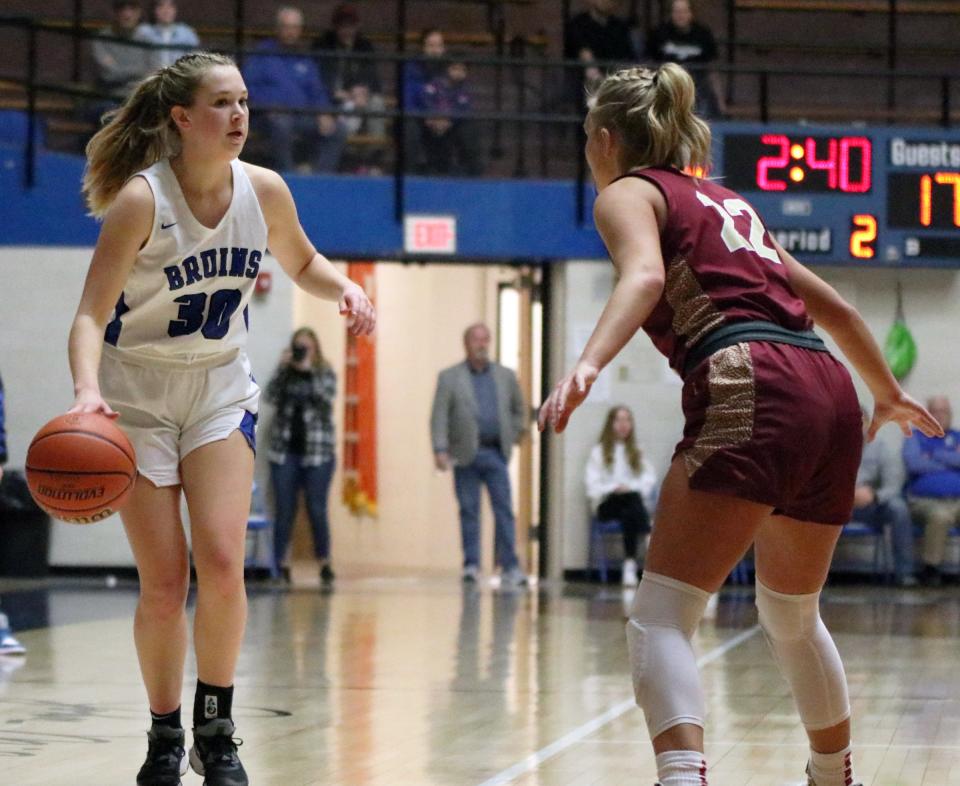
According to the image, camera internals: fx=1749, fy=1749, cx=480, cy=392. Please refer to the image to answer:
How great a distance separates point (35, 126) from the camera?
40.9ft

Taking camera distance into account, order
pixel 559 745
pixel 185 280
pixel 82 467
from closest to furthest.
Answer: pixel 82 467
pixel 185 280
pixel 559 745

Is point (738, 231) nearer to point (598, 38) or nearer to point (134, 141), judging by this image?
point (134, 141)

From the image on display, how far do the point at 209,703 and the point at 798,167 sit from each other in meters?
9.27

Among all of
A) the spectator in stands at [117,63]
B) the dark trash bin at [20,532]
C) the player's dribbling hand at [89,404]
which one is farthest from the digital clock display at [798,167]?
the player's dribbling hand at [89,404]

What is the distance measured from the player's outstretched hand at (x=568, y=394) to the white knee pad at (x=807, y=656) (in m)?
0.76

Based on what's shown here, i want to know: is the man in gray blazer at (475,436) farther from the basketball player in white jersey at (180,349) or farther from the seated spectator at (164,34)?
the basketball player in white jersey at (180,349)

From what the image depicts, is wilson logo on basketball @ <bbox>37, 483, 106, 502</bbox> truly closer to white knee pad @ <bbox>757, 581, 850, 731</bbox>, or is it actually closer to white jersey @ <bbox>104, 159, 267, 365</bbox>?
white jersey @ <bbox>104, 159, 267, 365</bbox>

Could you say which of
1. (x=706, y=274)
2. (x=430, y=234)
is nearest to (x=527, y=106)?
(x=430, y=234)

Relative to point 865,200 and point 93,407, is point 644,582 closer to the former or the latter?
point 93,407

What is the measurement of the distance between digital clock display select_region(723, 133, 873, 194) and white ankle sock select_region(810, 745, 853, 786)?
29.9 ft

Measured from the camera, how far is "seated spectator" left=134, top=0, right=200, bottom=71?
1255 cm

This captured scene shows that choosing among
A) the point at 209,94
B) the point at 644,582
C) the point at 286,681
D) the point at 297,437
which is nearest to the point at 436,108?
the point at 297,437

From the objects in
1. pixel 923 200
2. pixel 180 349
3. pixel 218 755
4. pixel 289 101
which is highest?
pixel 289 101

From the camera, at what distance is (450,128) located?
13078mm
